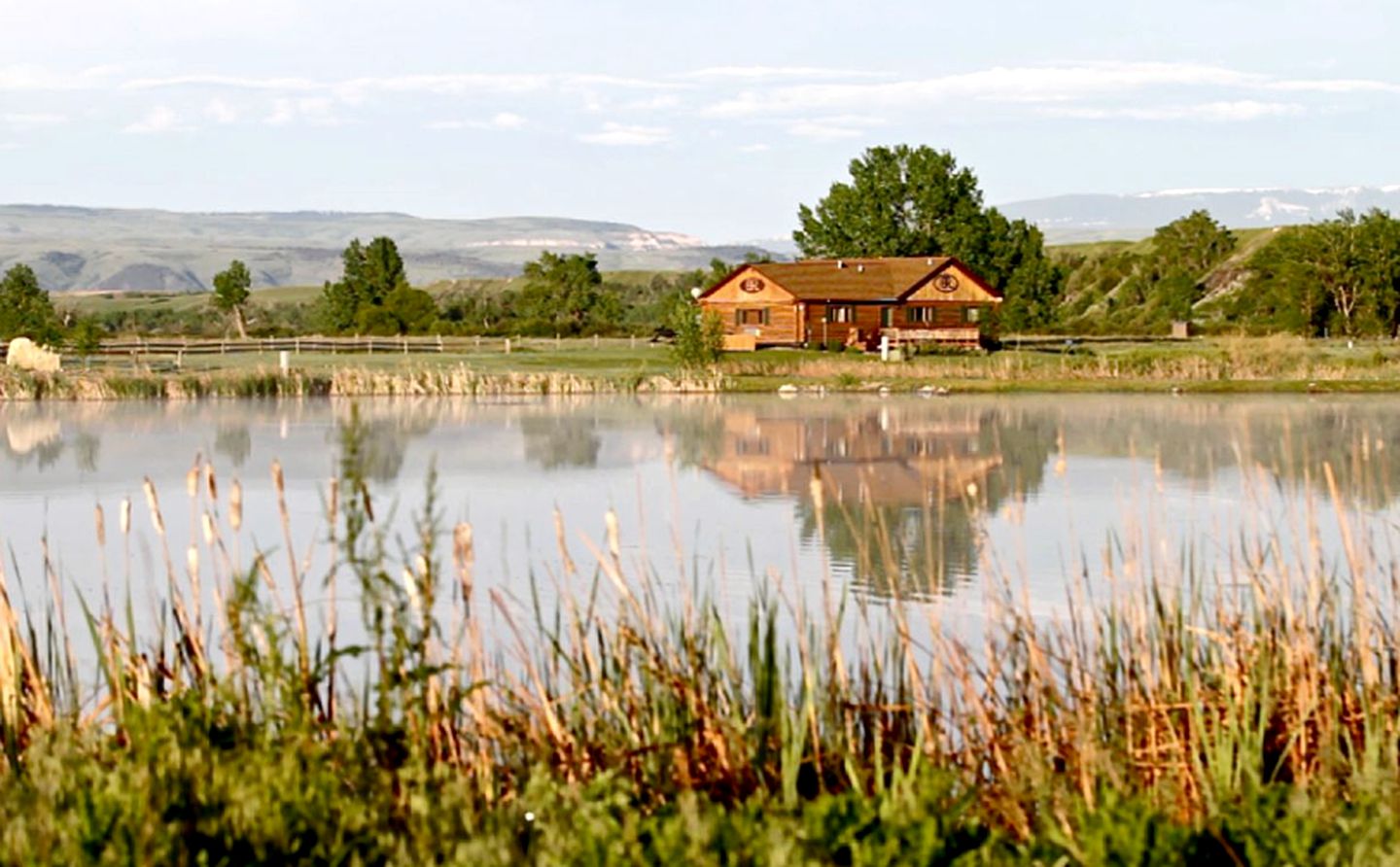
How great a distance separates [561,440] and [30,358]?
997 inches

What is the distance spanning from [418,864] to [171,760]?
42.0 inches

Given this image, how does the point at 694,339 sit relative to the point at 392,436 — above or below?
above

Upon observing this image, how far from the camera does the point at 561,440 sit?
31031 mm

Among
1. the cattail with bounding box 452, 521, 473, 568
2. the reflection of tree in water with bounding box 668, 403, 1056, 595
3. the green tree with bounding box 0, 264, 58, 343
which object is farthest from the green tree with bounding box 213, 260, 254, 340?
the cattail with bounding box 452, 521, 473, 568

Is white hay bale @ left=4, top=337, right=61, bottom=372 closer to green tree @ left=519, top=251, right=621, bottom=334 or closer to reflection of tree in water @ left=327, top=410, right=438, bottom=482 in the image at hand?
reflection of tree in water @ left=327, top=410, right=438, bottom=482

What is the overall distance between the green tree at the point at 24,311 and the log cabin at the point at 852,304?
22.9 metres

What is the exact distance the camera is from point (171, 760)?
6.36m

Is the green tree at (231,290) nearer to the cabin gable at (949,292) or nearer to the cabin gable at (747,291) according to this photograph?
the cabin gable at (747,291)

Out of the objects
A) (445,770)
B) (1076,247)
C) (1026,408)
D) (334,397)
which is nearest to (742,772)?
(445,770)

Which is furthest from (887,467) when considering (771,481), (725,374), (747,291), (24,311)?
(747,291)

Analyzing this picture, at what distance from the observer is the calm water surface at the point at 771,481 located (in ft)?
44.8

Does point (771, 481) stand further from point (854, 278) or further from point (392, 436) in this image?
point (854, 278)

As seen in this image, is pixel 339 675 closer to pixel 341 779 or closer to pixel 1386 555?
pixel 341 779

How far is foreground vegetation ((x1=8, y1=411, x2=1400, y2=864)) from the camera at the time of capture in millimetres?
5703
